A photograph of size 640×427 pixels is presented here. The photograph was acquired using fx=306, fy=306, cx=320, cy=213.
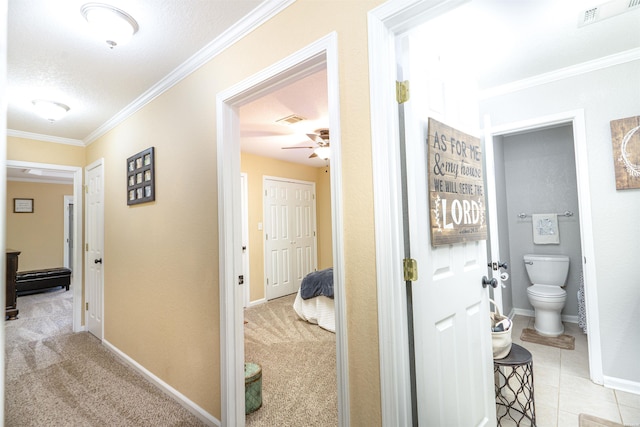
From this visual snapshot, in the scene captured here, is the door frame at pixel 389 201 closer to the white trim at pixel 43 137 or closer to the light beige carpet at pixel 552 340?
the light beige carpet at pixel 552 340

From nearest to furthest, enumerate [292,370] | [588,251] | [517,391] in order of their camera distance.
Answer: [517,391] → [588,251] → [292,370]

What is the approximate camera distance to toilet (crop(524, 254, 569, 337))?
316 centimetres

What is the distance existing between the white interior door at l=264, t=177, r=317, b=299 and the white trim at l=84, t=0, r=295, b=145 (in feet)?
8.63

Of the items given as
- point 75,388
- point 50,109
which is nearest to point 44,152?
point 50,109

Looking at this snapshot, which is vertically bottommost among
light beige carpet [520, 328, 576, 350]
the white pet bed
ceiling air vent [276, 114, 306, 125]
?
light beige carpet [520, 328, 576, 350]

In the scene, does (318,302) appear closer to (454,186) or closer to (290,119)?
(290,119)

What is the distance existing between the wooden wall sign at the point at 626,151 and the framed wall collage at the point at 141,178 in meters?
3.55

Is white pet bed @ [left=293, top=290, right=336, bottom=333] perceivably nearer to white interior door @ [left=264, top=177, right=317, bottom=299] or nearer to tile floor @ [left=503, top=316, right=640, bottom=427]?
white interior door @ [left=264, top=177, right=317, bottom=299]

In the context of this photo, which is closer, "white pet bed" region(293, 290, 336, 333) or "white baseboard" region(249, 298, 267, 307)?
"white pet bed" region(293, 290, 336, 333)

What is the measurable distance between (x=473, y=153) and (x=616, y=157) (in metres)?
1.51

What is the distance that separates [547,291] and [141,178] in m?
4.17

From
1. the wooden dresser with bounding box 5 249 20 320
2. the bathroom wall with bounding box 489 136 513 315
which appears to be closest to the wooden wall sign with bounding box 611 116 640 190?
the bathroom wall with bounding box 489 136 513 315

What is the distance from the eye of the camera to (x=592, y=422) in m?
1.86

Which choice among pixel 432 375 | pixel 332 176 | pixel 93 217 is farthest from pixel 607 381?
pixel 93 217
